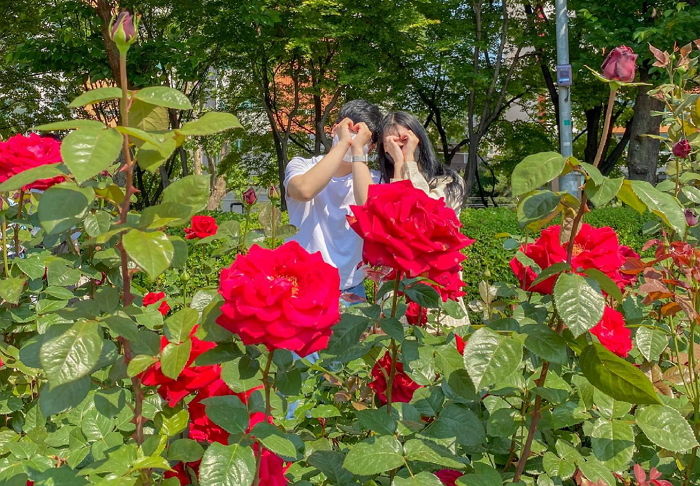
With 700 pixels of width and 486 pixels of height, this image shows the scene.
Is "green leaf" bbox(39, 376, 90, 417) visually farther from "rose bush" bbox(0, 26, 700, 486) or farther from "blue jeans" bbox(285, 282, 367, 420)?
"blue jeans" bbox(285, 282, 367, 420)

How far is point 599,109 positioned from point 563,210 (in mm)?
17347

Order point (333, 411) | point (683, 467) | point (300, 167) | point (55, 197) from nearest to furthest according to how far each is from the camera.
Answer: point (55, 197) → point (683, 467) → point (333, 411) → point (300, 167)

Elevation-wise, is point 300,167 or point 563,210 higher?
point 563,210

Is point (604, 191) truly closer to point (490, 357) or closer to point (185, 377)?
point (490, 357)

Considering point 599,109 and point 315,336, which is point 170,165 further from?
point 315,336

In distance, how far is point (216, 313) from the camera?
1085 millimetres

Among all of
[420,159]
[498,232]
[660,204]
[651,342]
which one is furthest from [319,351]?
[498,232]

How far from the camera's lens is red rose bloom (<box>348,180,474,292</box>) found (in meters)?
1.15

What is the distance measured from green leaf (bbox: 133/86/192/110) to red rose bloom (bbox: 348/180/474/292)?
377mm

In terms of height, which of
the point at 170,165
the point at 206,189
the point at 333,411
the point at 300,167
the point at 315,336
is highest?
the point at 206,189

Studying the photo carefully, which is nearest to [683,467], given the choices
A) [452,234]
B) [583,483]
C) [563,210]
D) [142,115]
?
[583,483]

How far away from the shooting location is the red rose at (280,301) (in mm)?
953

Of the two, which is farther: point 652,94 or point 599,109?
point 599,109

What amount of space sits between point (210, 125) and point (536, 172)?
49cm
